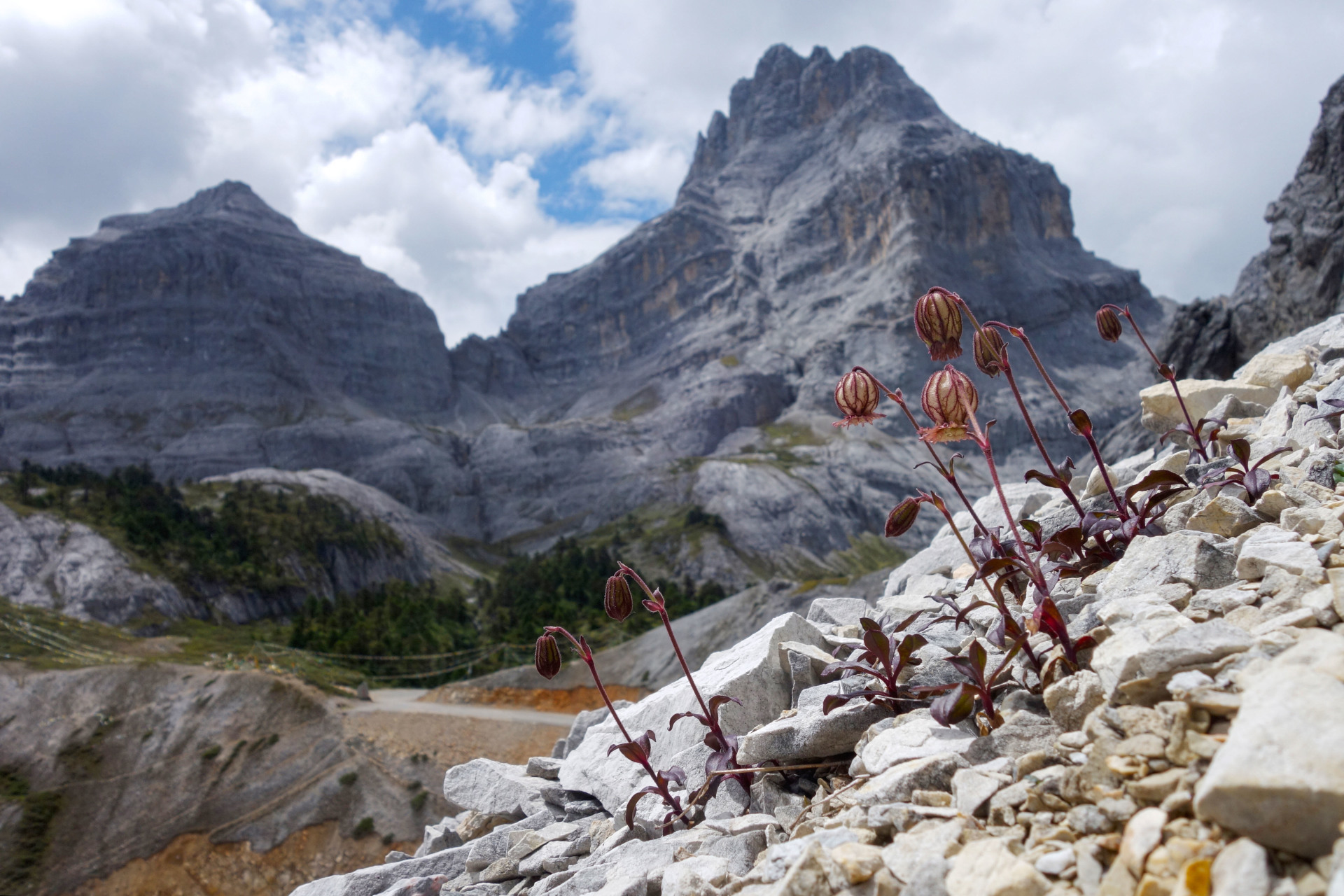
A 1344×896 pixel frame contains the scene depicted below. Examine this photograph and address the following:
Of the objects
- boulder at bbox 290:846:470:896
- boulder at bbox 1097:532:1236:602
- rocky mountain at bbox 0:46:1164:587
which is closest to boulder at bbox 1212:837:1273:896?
boulder at bbox 1097:532:1236:602

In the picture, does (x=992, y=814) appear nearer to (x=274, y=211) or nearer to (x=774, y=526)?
(x=774, y=526)

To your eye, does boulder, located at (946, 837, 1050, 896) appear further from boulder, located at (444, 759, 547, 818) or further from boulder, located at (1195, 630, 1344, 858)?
boulder, located at (444, 759, 547, 818)

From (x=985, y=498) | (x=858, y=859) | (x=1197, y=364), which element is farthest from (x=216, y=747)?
(x=1197, y=364)

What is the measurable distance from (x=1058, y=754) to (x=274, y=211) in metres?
229

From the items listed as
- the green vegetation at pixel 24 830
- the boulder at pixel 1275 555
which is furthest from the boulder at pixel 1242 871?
the green vegetation at pixel 24 830

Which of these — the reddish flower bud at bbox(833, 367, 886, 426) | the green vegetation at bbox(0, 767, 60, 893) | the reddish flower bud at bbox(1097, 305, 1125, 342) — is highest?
the reddish flower bud at bbox(1097, 305, 1125, 342)

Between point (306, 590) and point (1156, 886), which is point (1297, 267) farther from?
point (306, 590)

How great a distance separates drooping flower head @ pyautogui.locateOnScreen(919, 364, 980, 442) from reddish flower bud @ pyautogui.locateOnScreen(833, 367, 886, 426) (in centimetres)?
43

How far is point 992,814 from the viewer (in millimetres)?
3104

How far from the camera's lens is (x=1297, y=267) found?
46094 millimetres

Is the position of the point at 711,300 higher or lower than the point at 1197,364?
higher

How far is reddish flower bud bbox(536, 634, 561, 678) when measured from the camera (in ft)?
17.6

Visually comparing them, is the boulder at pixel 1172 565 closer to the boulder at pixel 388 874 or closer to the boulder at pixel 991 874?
the boulder at pixel 991 874

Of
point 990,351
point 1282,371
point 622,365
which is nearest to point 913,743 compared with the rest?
point 990,351
